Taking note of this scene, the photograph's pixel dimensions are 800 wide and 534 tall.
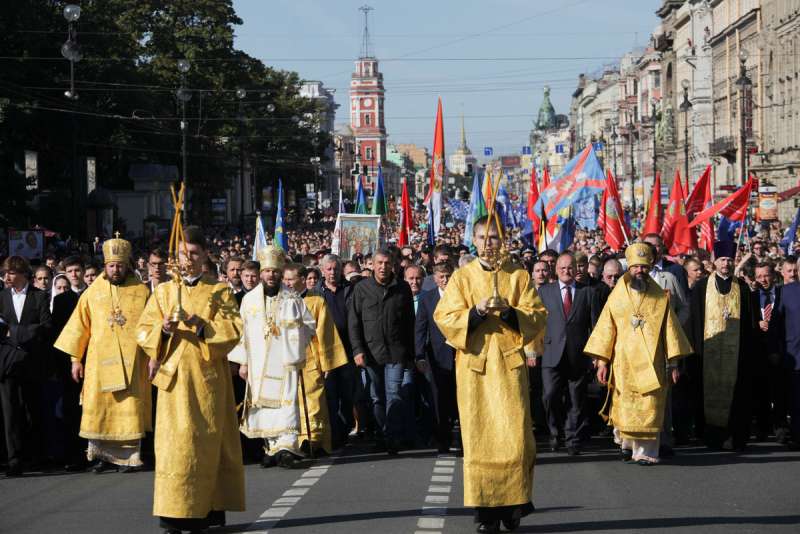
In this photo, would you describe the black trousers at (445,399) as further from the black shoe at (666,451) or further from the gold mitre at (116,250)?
the gold mitre at (116,250)

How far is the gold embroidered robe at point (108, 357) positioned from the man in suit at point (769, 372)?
19.0 ft

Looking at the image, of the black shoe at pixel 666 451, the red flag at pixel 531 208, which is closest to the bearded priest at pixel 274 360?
the black shoe at pixel 666 451

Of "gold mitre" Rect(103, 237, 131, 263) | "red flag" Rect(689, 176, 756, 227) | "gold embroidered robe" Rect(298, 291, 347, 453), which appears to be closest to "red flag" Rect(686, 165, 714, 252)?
"red flag" Rect(689, 176, 756, 227)

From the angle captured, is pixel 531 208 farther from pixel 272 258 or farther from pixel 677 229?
pixel 272 258

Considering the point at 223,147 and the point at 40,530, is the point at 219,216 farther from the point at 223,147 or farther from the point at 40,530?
the point at 40,530

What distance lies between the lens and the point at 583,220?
30375 mm

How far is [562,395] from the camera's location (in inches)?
542

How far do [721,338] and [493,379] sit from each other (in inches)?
202

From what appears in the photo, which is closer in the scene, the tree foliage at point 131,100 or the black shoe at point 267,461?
the black shoe at point 267,461

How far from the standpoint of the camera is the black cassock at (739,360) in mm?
13773

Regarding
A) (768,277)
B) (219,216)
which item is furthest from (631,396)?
(219,216)

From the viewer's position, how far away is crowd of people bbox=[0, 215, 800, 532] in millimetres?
12234

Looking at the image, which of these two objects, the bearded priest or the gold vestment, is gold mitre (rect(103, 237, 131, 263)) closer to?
the bearded priest

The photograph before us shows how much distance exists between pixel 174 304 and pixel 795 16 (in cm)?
5852
